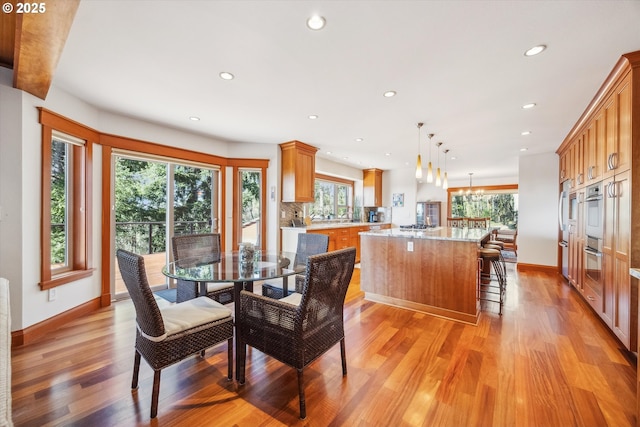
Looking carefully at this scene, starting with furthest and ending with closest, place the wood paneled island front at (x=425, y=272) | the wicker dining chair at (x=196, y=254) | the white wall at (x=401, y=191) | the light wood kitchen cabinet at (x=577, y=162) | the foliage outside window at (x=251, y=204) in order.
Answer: the white wall at (x=401, y=191)
the foliage outside window at (x=251, y=204)
the light wood kitchen cabinet at (x=577, y=162)
the wood paneled island front at (x=425, y=272)
the wicker dining chair at (x=196, y=254)

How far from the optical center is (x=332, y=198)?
694cm

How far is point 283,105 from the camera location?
3.04m

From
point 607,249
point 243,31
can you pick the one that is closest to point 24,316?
point 243,31

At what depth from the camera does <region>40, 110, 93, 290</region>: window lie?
2.61 m

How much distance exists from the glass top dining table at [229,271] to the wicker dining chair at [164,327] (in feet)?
0.50

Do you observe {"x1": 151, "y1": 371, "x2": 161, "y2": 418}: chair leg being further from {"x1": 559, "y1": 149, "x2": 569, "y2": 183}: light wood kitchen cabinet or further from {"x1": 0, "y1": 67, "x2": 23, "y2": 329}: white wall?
{"x1": 559, "y1": 149, "x2": 569, "y2": 183}: light wood kitchen cabinet

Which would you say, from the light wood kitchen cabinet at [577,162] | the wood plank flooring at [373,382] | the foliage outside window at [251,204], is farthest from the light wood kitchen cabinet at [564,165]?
the foliage outside window at [251,204]

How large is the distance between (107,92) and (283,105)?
1.78 m

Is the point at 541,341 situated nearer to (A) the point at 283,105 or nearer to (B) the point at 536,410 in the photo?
(B) the point at 536,410

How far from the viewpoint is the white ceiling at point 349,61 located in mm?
1635

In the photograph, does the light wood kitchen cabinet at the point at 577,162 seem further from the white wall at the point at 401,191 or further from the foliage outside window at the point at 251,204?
the foliage outside window at the point at 251,204

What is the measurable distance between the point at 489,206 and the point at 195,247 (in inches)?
377

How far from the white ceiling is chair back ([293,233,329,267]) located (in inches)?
58.2

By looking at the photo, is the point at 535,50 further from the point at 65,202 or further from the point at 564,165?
the point at 65,202
